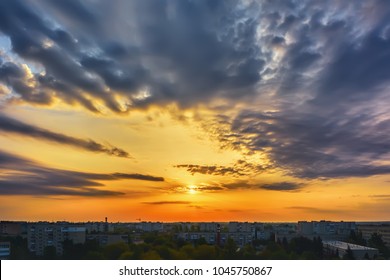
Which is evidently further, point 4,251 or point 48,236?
point 48,236

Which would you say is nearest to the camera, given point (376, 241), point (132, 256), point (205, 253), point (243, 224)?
point (132, 256)

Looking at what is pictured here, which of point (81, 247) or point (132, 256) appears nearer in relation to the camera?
point (132, 256)

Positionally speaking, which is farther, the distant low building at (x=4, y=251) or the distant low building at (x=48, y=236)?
the distant low building at (x=48, y=236)

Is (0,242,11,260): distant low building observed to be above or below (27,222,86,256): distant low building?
below

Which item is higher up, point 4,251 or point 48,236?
point 48,236

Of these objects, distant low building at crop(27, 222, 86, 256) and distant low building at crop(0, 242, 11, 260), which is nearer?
distant low building at crop(0, 242, 11, 260)

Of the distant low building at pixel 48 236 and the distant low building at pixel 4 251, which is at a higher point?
the distant low building at pixel 48 236
